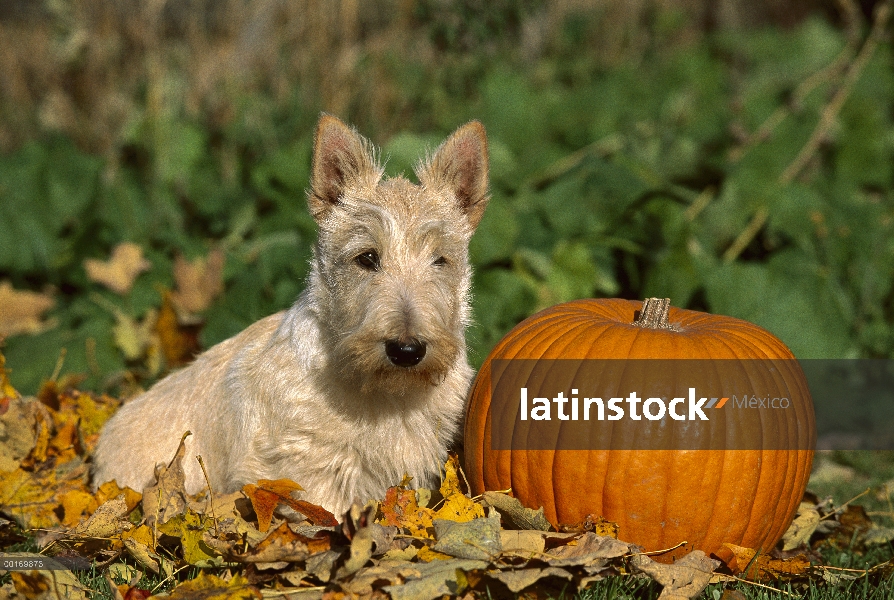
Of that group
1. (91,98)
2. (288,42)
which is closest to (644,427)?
(288,42)

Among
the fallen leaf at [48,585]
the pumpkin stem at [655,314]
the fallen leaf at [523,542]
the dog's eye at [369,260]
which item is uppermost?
the dog's eye at [369,260]

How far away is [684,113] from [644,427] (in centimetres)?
753

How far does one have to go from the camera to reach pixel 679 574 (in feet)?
11.4

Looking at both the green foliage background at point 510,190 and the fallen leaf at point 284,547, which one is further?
the green foliage background at point 510,190

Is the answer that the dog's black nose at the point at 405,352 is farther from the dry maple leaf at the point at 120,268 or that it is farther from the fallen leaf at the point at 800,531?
the dry maple leaf at the point at 120,268

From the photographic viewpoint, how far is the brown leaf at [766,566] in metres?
3.70

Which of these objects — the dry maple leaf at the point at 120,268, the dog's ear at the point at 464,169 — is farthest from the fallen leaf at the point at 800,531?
the dry maple leaf at the point at 120,268

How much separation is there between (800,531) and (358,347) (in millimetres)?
2350

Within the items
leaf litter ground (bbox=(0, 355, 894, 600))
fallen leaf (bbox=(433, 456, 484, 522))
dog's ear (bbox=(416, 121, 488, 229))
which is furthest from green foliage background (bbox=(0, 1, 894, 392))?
leaf litter ground (bbox=(0, 355, 894, 600))

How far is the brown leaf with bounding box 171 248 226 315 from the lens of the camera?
6781mm

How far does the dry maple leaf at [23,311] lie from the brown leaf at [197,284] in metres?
1.18

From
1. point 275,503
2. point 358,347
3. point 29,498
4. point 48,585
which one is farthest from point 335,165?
point 29,498

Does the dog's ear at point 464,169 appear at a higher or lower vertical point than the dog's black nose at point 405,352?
higher

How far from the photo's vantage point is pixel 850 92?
9172 mm
